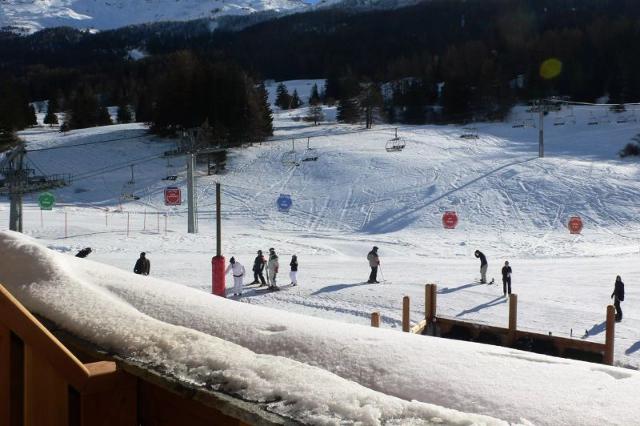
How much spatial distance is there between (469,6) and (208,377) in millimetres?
167828

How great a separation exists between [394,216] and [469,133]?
24.6m

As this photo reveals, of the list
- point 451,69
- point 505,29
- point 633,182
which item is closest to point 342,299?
point 633,182

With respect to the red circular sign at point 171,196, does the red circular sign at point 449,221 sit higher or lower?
lower

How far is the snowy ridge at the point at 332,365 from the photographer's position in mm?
1804

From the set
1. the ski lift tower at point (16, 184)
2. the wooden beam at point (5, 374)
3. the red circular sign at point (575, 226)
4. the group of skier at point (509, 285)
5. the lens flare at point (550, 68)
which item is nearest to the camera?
the wooden beam at point (5, 374)

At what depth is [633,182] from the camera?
4016 cm

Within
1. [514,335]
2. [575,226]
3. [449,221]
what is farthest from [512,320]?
[575,226]

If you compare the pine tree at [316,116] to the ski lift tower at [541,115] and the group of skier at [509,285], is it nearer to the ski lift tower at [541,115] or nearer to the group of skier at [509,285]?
the ski lift tower at [541,115]

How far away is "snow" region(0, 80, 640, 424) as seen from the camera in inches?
83.4

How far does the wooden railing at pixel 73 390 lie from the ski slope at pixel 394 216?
35.4ft

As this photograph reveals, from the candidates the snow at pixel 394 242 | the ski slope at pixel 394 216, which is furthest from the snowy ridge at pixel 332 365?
the ski slope at pixel 394 216

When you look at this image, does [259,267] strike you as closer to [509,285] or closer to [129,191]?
[509,285]

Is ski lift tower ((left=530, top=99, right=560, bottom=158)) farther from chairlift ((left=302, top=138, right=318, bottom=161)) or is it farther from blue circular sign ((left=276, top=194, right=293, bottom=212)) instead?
blue circular sign ((left=276, top=194, right=293, bottom=212))

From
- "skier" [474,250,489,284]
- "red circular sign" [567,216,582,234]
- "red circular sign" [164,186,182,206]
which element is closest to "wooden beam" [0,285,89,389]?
"skier" [474,250,489,284]
